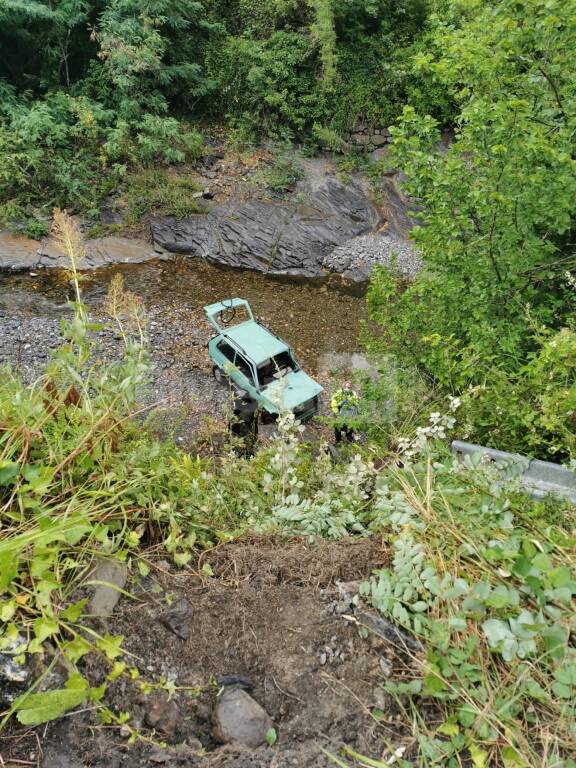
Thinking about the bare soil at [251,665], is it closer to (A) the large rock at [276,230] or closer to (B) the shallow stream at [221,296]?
(B) the shallow stream at [221,296]

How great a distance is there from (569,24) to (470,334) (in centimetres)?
336

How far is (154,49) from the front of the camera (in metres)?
15.0

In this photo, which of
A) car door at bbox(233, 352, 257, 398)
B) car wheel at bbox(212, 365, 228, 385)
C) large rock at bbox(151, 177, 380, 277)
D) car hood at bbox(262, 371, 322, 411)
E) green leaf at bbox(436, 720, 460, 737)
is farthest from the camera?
large rock at bbox(151, 177, 380, 277)

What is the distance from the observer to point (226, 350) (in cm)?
1080

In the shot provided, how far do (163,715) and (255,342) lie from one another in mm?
8702

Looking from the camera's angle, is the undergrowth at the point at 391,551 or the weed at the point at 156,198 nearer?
the undergrowth at the point at 391,551

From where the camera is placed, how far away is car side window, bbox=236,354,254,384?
33.7 feet

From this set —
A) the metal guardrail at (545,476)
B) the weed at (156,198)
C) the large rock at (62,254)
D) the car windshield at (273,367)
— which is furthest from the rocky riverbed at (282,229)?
the metal guardrail at (545,476)

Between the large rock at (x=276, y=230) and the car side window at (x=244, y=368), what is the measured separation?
6.37 m

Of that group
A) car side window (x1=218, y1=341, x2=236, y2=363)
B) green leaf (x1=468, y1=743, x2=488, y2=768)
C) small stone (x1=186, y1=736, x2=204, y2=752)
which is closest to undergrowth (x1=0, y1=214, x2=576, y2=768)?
green leaf (x1=468, y1=743, x2=488, y2=768)

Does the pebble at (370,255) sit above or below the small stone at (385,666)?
below

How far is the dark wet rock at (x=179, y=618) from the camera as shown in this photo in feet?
8.02

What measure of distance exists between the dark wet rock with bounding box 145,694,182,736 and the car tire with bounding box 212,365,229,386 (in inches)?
364

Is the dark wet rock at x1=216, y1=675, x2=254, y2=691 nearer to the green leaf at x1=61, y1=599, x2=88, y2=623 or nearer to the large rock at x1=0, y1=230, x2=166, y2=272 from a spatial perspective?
the green leaf at x1=61, y1=599, x2=88, y2=623
